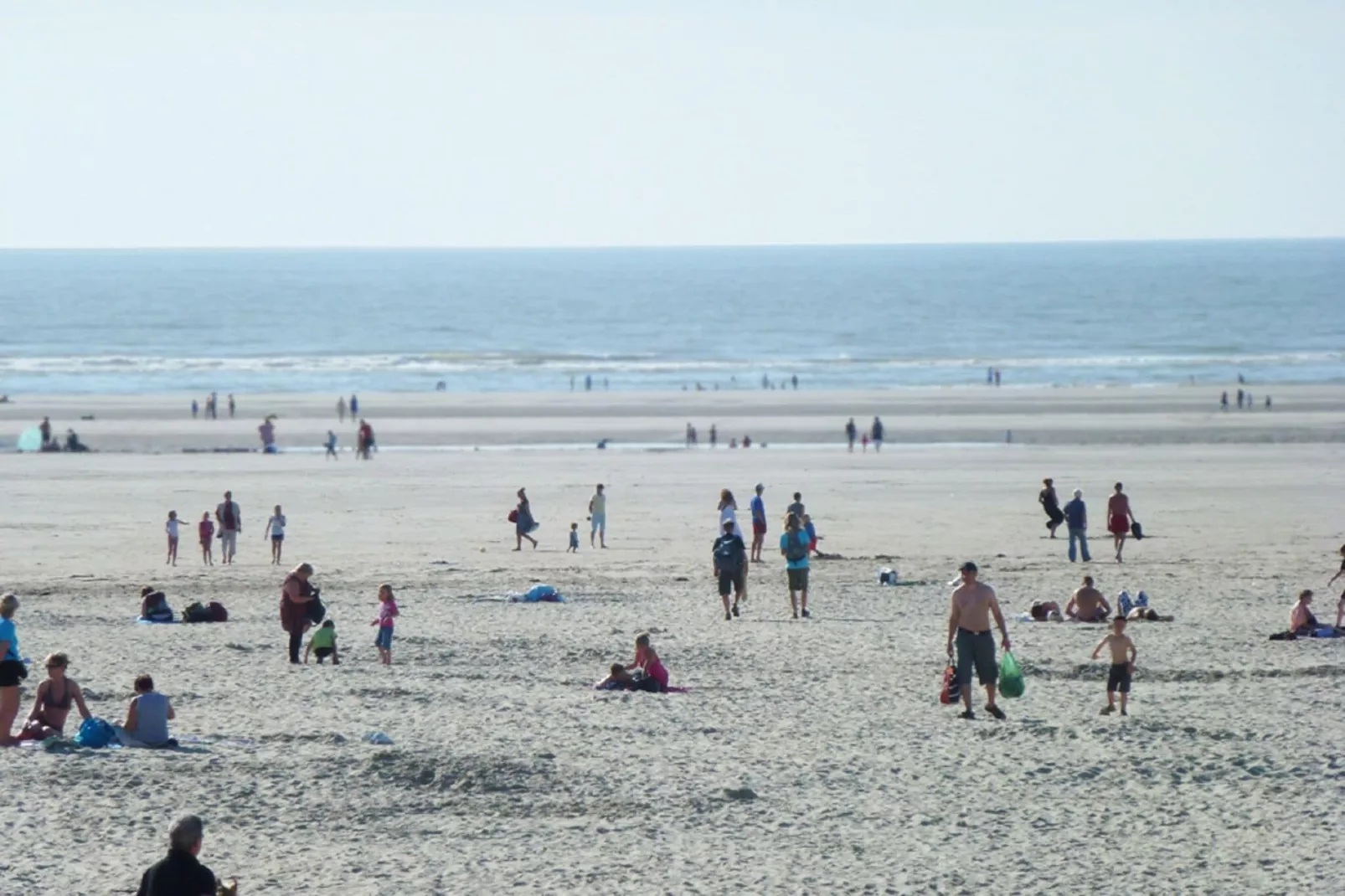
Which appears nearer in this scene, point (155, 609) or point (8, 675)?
point (8, 675)

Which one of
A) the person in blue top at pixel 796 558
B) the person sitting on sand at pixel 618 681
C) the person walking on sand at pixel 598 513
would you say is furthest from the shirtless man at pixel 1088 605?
the person walking on sand at pixel 598 513

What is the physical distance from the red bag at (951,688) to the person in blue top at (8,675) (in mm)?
7556

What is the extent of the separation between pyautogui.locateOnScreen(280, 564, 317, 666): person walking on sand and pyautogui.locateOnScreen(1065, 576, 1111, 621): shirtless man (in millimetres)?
8546

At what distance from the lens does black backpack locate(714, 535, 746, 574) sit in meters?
18.3

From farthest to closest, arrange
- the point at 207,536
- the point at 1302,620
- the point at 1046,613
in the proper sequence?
the point at 207,536 < the point at 1046,613 < the point at 1302,620

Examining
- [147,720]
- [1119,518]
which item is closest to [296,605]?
[147,720]

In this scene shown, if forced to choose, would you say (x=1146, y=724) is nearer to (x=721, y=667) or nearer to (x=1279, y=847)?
(x=1279, y=847)

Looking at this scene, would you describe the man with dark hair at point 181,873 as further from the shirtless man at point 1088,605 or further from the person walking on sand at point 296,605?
the shirtless man at point 1088,605

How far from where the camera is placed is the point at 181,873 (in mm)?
7168

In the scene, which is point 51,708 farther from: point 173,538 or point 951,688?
point 173,538

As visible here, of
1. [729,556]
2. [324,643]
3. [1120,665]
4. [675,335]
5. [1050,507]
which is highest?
[675,335]

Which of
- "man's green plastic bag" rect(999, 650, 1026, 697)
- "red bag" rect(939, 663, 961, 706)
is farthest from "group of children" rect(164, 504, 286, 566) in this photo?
"man's green plastic bag" rect(999, 650, 1026, 697)

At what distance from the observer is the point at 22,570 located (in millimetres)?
23078

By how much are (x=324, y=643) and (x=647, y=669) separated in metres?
3.48
